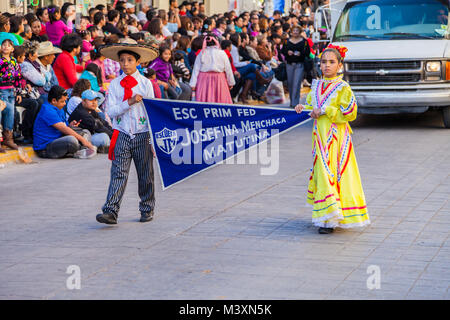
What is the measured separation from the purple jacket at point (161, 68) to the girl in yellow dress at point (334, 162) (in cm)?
970

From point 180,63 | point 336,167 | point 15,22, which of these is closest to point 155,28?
point 180,63

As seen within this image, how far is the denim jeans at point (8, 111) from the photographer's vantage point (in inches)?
529

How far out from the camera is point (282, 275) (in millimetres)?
6684

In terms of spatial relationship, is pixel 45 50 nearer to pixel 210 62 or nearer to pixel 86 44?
pixel 86 44

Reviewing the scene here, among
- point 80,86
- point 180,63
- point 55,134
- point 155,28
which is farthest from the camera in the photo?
point 155,28

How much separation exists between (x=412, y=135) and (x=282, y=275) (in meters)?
9.36

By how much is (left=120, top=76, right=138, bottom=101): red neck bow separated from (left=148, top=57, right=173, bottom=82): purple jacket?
28.9 ft

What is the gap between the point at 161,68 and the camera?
57.7 ft

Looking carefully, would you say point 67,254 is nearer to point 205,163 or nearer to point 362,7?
point 205,163

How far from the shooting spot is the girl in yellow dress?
802 centimetres

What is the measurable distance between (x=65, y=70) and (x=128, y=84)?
7248 millimetres

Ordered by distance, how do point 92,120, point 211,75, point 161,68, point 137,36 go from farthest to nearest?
1. point 137,36
2. point 161,68
3. point 211,75
4. point 92,120
